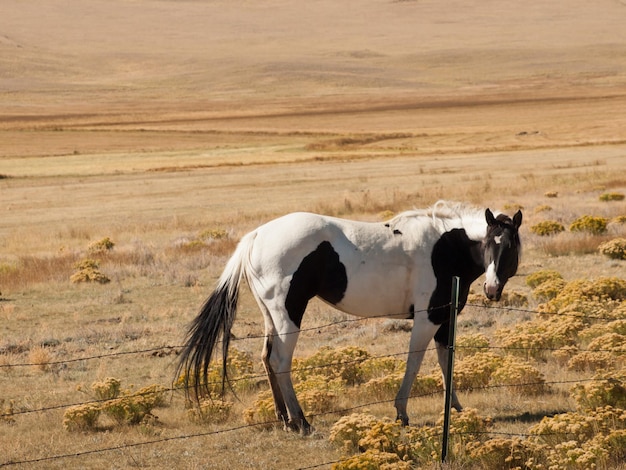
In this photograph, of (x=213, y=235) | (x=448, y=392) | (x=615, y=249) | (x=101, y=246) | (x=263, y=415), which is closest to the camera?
(x=448, y=392)

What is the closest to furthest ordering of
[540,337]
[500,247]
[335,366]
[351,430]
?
[351,430] < [500,247] < [335,366] < [540,337]

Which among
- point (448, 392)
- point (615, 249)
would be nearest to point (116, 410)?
point (448, 392)

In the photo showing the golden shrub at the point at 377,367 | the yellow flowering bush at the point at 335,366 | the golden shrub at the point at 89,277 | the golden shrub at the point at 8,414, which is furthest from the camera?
the golden shrub at the point at 89,277

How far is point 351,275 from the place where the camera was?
8.70 metres

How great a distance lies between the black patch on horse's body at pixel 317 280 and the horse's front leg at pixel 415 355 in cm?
80

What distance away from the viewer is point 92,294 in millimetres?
17547

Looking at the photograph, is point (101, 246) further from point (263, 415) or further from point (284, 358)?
point (284, 358)

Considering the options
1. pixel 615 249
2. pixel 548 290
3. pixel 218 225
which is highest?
pixel 548 290

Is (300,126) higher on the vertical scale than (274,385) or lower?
lower

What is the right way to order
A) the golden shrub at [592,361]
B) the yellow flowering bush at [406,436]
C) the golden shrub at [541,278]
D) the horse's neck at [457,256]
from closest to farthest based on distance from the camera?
the yellow flowering bush at [406,436], the horse's neck at [457,256], the golden shrub at [592,361], the golden shrub at [541,278]

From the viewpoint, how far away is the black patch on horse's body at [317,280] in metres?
8.55

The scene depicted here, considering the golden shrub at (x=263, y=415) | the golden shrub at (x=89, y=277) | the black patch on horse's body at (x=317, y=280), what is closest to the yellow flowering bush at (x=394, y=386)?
the golden shrub at (x=263, y=415)

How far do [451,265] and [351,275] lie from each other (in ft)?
3.30

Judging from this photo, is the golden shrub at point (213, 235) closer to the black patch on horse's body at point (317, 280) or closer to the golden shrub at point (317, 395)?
the golden shrub at point (317, 395)
